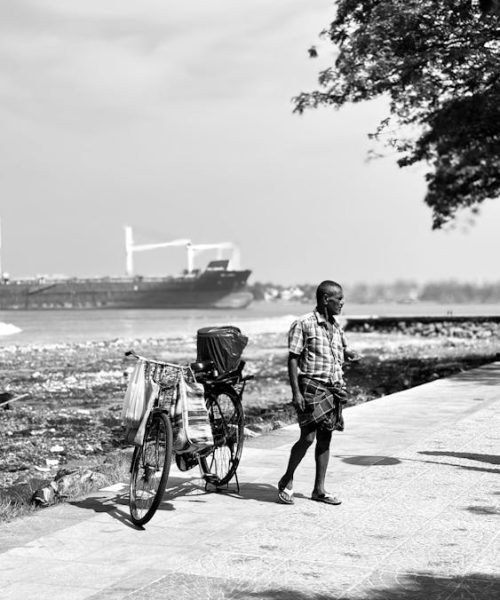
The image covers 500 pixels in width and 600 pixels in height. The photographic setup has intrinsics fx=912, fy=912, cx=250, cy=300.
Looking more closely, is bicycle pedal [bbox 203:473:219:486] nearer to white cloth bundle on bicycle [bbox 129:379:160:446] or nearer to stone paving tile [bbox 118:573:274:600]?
white cloth bundle on bicycle [bbox 129:379:160:446]

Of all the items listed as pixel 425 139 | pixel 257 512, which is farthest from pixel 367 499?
pixel 425 139

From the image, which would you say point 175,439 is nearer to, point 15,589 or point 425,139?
point 15,589

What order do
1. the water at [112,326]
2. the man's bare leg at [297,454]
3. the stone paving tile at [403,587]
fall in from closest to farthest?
1. the stone paving tile at [403,587]
2. the man's bare leg at [297,454]
3. the water at [112,326]

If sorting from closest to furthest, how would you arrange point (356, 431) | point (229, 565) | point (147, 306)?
point (229, 565), point (356, 431), point (147, 306)

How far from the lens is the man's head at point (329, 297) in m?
6.32

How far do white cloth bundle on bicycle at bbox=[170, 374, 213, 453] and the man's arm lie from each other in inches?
24.5

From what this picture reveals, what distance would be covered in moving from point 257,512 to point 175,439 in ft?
2.43

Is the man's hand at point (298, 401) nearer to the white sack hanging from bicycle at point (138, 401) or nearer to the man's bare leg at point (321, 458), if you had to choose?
the man's bare leg at point (321, 458)

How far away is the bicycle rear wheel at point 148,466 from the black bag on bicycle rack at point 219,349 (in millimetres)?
771

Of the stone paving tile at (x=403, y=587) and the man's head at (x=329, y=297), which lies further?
the man's head at (x=329, y=297)

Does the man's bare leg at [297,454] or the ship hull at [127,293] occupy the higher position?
the ship hull at [127,293]

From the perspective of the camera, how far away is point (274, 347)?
36.7 metres

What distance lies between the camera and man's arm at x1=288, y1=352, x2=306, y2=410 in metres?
6.28

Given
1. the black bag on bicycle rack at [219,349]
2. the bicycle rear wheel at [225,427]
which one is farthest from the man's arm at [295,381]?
the bicycle rear wheel at [225,427]
